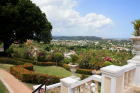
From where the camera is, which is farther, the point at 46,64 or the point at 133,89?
the point at 46,64

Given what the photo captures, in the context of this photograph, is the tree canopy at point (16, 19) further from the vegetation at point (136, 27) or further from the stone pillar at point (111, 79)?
the stone pillar at point (111, 79)

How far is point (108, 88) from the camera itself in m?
1.91

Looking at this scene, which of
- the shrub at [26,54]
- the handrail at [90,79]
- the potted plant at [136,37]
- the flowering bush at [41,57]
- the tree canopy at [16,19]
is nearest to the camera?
the handrail at [90,79]

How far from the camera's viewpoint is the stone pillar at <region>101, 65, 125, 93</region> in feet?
5.94

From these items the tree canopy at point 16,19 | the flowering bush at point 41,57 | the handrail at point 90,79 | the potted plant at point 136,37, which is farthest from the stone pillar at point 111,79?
the tree canopy at point 16,19

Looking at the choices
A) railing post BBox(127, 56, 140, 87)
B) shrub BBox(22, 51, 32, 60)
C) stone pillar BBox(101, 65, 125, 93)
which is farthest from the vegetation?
shrub BBox(22, 51, 32, 60)

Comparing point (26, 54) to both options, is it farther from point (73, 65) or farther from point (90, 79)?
point (90, 79)

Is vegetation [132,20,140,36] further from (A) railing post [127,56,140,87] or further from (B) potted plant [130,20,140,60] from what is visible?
(A) railing post [127,56,140,87]

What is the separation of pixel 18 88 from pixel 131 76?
6.08 m

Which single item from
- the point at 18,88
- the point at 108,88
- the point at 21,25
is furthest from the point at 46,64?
the point at 108,88

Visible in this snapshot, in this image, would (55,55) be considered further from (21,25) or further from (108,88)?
(108,88)

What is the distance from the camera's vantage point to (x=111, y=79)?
1833mm

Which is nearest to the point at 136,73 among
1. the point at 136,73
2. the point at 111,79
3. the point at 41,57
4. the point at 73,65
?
the point at 136,73

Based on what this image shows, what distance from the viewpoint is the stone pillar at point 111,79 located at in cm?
181
